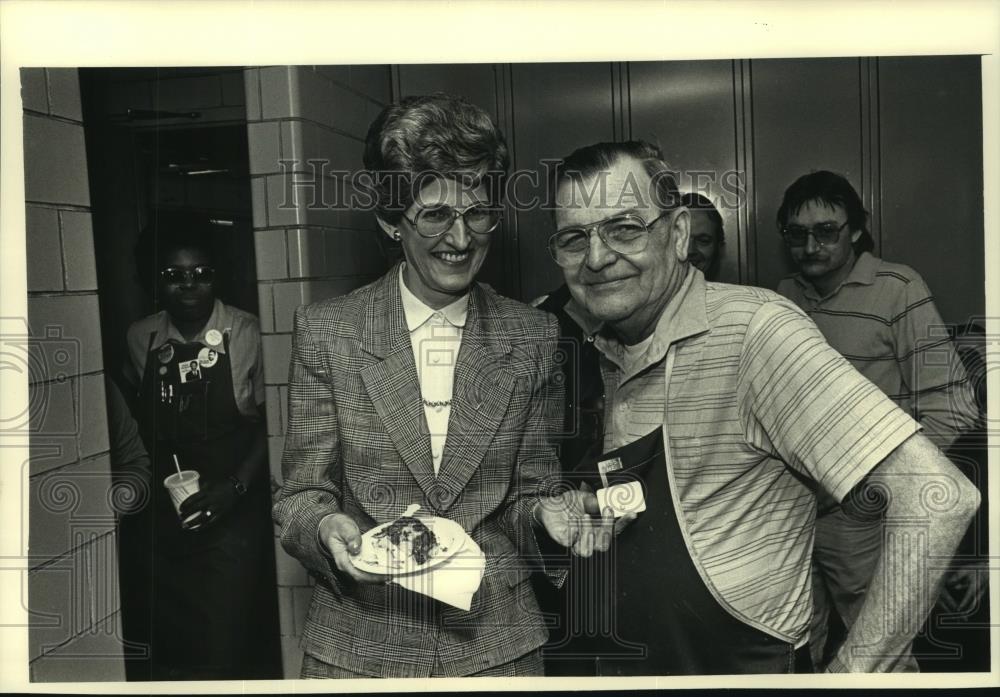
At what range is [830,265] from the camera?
2.07 metres

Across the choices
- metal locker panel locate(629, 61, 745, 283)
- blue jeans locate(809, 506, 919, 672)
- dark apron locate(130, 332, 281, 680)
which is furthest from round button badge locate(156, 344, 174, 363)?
blue jeans locate(809, 506, 919, 672)

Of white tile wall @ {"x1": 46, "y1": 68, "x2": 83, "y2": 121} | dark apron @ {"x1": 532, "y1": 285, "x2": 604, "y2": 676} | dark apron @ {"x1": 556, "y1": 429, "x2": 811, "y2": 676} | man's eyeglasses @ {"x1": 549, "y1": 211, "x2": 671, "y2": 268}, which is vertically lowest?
dark apron @ {"x1": 556, "y1": 429, "x2": 811, "y2": 676}

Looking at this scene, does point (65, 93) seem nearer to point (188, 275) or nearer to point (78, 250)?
point (78, 250)

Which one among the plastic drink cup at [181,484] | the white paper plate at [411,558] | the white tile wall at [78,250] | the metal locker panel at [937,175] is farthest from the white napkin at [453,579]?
the metal locker panel at [937,175]

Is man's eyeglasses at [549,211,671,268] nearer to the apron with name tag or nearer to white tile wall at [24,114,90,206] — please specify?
the apron with name tag

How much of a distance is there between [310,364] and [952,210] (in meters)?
1.70

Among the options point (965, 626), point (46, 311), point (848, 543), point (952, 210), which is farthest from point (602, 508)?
point (46, 311)

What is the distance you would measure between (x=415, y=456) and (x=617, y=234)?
29.4 inches

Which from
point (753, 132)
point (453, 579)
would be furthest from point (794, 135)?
point (453, 579)

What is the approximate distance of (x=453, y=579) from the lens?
2072 millimetres

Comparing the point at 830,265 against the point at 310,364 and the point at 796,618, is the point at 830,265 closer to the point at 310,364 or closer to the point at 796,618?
the point at 796,618

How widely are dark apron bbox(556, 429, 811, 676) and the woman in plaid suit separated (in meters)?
0.09

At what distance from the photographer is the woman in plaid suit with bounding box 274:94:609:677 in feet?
6.73

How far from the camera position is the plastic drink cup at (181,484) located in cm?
215
